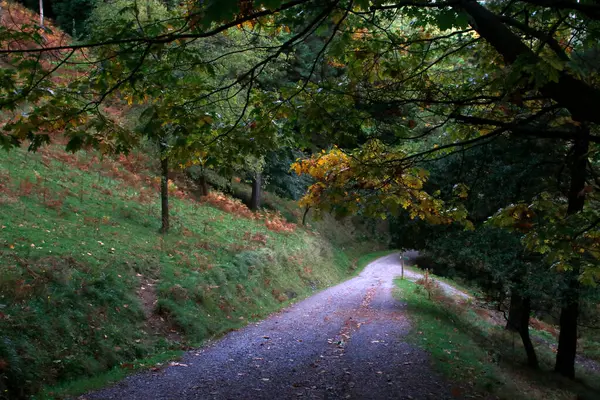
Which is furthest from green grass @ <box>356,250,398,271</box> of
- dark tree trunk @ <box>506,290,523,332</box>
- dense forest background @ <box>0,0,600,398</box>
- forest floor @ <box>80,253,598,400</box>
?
dense forest background @ <box>0,0,600,398</box>

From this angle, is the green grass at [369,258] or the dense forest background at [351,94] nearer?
the dense forest background at [351,94]

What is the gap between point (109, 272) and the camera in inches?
380

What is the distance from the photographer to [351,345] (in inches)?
399

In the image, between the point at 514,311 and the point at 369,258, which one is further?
the point at 369,258

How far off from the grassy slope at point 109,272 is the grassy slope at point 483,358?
4.99 m

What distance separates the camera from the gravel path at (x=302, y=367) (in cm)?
666

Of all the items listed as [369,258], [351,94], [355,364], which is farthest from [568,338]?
[369,258]

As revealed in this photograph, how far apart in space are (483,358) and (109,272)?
29.6ft

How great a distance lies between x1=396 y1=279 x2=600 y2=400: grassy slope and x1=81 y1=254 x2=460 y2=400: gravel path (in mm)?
541

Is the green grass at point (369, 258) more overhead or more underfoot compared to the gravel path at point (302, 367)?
more underfoot

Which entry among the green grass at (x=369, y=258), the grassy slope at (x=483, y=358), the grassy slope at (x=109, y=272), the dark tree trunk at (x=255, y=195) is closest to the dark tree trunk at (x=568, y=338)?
the grassy slope at (x=483, y=358)

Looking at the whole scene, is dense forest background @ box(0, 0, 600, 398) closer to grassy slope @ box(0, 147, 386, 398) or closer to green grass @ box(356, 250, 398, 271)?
grassy slope @ box(0, 147, 386, 398)

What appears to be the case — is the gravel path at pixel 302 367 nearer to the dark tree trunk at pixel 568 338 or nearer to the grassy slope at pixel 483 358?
the grassy slope at pixel 483 358

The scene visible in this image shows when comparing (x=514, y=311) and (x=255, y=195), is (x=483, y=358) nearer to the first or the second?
(x=514, y=311)
